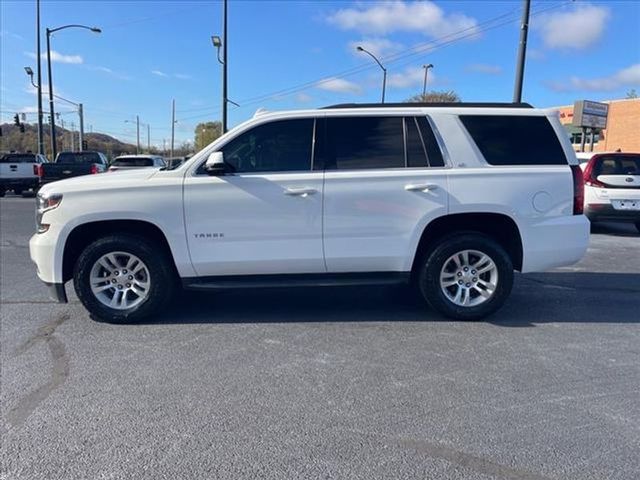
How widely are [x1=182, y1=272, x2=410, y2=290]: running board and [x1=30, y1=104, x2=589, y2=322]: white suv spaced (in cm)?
2

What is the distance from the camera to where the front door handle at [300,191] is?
14.6 feet

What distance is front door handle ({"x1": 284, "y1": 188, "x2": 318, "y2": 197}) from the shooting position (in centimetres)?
445

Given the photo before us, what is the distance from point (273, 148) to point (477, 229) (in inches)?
87.8

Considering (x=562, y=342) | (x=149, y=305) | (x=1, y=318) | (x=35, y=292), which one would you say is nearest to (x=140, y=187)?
(x=149, y=305)

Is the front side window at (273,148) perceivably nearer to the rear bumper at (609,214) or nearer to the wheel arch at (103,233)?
the wheel arch at (103,233)

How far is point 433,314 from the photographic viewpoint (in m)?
4.99

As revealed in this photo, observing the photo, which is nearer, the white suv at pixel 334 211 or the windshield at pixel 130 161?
the white suv at pixel 334 211

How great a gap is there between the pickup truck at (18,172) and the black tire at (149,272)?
16423mm

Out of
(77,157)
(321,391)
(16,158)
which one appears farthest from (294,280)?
(16,158)

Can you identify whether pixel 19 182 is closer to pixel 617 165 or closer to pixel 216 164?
pixel 216 164

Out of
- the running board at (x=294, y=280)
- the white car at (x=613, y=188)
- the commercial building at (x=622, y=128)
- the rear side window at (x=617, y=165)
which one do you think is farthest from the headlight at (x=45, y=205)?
the commercial building at (x=622, y=128)

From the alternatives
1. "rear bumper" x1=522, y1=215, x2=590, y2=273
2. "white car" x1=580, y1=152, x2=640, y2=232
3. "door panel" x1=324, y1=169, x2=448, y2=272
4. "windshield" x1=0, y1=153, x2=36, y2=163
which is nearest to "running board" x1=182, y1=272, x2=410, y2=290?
"door panel" x1=324, y1=169, x2=448, y2=272

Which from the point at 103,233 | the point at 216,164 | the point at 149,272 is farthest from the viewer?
the point at 103,233

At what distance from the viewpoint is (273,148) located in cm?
460
